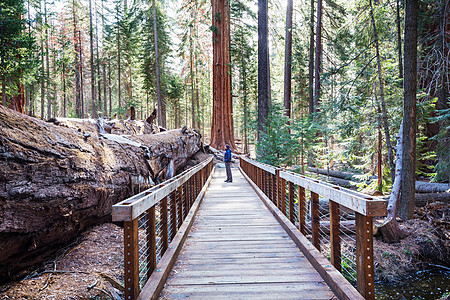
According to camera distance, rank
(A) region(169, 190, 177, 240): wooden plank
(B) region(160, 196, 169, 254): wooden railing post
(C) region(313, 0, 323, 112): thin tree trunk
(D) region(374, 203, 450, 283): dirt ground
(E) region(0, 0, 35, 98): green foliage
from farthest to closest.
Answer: (C) region(313, 0, 323, 112): thin tree trunk, (E) region(0, 0, 35, 98): green foliage, (D) region(374, 203, 450, 283): dirt ground, (A) region(169, 190, 177, 240): wooden plank, (B) region(160, 196, 169, 254): wooden railing post

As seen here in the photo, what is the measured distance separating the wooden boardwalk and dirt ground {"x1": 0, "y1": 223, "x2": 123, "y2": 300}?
736mm

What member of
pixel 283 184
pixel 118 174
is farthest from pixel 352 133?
pixel 118 174

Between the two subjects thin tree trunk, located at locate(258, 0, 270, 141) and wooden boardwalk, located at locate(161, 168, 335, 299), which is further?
thin tree trunk, located at locate(258, 0, 270, 141)

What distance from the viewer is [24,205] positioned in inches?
109

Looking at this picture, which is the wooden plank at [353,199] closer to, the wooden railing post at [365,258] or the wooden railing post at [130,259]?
the wooden railing post at [365,258]

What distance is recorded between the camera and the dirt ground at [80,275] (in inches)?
97.2

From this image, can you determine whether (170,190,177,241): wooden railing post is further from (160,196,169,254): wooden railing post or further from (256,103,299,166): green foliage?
(256,103,299,166): green foliage

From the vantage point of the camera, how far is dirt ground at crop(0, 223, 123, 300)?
247cm

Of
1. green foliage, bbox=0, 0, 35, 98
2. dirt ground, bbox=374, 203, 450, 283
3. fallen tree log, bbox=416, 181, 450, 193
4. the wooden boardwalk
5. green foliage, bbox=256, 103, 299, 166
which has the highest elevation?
green foliage, bbox=0, 0, 35, 98

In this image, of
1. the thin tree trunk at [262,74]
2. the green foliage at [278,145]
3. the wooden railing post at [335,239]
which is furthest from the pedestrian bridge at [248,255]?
the thin tree trunk at [262,74]

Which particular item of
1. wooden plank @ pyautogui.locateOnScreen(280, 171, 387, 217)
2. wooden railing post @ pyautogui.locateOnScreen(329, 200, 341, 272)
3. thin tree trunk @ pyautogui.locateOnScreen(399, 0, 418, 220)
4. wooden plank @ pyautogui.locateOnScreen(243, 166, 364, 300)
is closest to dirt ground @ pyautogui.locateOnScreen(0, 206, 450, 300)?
thin tree trunk @ pyautogui.locateOnScreen(399, 0, 418, 220)

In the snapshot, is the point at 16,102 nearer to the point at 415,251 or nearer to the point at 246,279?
the point at 246,279

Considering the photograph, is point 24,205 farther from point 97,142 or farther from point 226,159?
point 226,159

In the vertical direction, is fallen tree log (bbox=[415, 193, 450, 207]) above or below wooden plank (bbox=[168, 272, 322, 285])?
below
